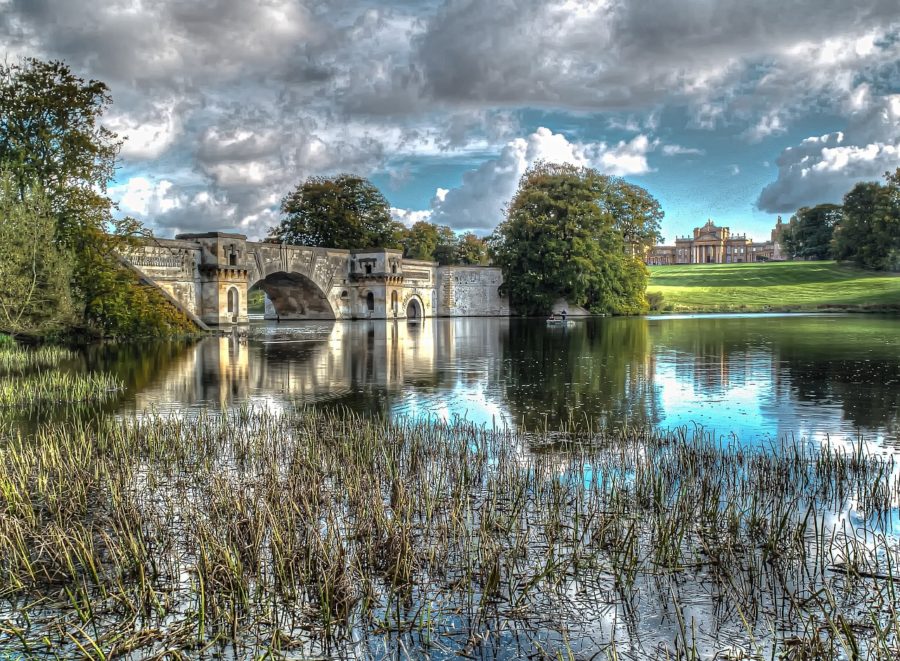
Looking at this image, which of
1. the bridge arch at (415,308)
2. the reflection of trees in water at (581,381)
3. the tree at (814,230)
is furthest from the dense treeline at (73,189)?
the tree at (814,230)

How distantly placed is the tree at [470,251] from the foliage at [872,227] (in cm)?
4079

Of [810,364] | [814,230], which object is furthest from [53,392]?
[814,230]

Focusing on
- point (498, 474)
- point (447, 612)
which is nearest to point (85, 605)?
point (447, 612)

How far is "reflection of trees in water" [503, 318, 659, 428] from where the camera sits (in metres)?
13.1

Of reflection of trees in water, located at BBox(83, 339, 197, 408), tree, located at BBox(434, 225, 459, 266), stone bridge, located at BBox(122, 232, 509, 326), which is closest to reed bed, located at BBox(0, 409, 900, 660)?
reflection of trees in water, located at BBox(83, 339, 197, 408)

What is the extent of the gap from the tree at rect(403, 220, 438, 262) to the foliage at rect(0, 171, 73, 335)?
5357 cm

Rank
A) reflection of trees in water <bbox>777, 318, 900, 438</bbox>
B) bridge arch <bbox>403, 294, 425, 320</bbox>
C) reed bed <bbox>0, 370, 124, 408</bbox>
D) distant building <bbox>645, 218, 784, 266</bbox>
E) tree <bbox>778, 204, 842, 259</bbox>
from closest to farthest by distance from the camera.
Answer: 1. reflection of trees in water <bbox>777, 318, 900, 438</bbox>
2. reed bed <bbox>0, 370, 124, 408</bbox>
3. bridge arch <bbox>403, 294, 425, 320</bbox>
4. tree <bbox>778, 204, 842, 259</bbox>
5. distant building <bbox>645, 218, 784, 266</bbox>

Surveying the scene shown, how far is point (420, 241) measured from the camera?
263ft

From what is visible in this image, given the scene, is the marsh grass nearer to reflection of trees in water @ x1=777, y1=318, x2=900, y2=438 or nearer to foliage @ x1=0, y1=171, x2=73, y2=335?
foliage @ x1=0, y1=171, x2=73, y2=335

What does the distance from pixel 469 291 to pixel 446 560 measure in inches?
2453

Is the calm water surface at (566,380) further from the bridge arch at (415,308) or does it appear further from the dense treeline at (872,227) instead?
the dense treeline at (872,227)

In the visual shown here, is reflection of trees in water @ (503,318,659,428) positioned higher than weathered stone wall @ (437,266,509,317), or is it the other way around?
weathered stone wall @ (437,266,509,317)

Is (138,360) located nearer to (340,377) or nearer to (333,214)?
(340,377)

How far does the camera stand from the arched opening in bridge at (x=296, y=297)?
55.5 meters
